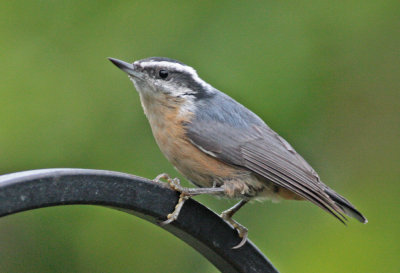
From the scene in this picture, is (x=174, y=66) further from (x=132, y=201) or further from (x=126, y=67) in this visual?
(x=132, y=201)

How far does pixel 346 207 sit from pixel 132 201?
1.38 m

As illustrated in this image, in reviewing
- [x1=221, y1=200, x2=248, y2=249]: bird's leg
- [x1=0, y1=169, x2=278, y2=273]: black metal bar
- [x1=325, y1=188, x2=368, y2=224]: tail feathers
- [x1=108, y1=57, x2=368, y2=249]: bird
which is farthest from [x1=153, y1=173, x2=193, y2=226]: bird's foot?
[x1=325, y1=188, x2=368, y2=224]: tail feathers

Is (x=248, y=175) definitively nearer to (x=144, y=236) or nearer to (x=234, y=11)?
(x=144, y=236)

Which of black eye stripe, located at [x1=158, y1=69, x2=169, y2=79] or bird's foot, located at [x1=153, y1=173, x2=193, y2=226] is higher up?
black eye stripe, located at [x1=158, y1=69, x2=169, y2=79]

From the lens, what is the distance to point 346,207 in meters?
3.28

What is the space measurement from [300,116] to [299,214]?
481 mm

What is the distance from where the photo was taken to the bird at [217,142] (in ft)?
11.0

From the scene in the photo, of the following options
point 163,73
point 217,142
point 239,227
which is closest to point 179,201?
point 239,227

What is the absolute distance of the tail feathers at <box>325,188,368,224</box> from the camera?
3203 millimetres

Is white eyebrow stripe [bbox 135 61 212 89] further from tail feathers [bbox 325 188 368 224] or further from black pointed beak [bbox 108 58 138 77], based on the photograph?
tail feathers [bbox 325 188 368 224]

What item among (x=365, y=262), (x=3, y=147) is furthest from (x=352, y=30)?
(x=3, y=147)

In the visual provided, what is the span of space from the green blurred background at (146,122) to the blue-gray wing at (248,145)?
0.48 ft

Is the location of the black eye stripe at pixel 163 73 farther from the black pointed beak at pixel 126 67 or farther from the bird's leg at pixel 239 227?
the bird's leg at pixel 239 227

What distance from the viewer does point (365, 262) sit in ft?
11.8
